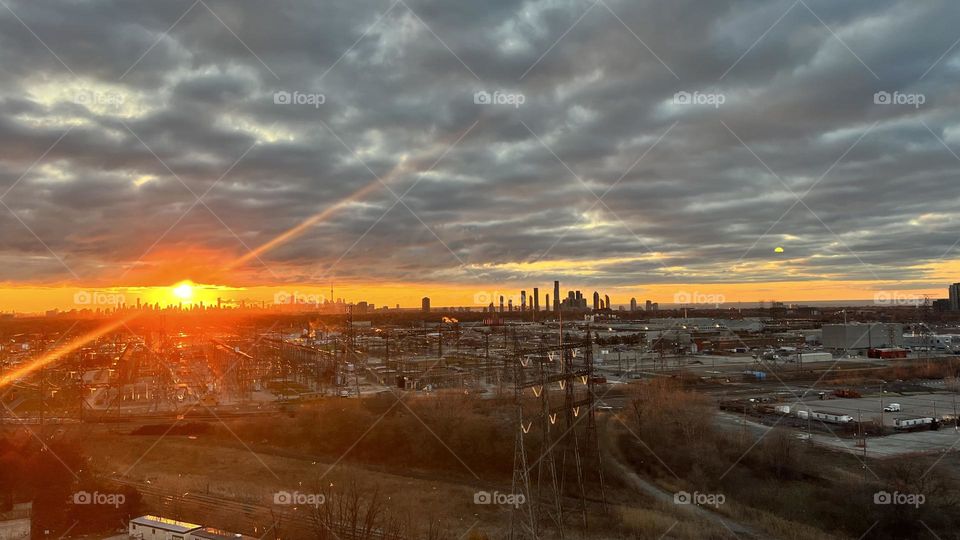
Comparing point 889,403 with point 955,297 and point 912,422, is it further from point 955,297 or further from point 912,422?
point 955,297

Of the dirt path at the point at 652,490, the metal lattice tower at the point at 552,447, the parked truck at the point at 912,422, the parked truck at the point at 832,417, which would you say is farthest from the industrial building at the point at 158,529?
the parked truck at the point at 912,422

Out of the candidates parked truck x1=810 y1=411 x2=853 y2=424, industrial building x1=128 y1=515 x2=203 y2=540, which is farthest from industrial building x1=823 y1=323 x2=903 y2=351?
industrial building x1=128 y1=515 x2=203 y2=540

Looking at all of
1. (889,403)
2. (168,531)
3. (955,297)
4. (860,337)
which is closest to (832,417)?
(889,403)

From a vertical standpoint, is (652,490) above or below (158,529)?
below

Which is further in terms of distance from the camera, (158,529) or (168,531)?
(158,529)

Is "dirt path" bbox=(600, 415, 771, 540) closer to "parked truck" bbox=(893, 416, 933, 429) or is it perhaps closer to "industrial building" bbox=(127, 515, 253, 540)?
"industrial building" bbox=(127, 515, 253, 540)

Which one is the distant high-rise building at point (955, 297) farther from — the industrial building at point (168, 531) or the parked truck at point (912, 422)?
the industrial building at point (168, 531)

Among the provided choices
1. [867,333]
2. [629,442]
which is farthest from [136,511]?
[867,333]
